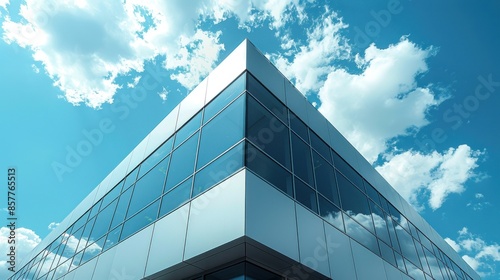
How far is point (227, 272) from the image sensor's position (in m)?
6.56

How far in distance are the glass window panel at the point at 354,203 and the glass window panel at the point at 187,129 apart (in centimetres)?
557

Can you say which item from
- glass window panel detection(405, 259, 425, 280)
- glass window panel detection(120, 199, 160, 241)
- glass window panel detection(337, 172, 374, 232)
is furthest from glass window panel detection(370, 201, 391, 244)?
glass window panel detection(120, 199, 160, 241)

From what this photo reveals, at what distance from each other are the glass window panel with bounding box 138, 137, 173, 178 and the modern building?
7 centimetres

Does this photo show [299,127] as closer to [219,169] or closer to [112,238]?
[219,169]

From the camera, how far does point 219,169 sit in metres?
7.28

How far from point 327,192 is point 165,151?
597 cm

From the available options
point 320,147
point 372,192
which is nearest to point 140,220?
point 320,147

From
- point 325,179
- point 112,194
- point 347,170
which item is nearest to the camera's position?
point 325,179

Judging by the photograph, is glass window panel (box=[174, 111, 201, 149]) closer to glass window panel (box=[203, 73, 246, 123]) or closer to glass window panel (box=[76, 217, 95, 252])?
glass window panel (box=[203, 73, 246, 123])

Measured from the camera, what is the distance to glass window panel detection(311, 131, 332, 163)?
1034 cm

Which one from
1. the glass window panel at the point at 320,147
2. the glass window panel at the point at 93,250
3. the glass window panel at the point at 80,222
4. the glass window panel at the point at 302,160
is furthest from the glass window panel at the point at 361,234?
the glass window panel at the point at 80,222

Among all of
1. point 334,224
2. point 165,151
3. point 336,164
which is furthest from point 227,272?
point 336,164

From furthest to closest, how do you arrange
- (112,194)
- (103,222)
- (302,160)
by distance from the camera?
1. (112,194)
2. (103,222)
3. (302,160)

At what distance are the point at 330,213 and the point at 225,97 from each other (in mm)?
4815
